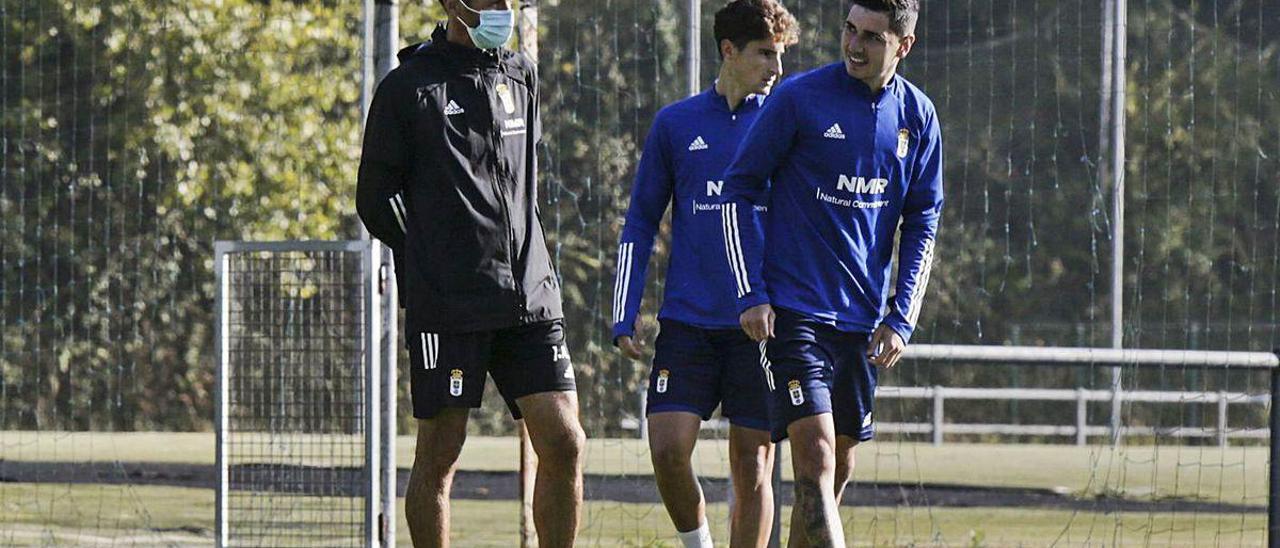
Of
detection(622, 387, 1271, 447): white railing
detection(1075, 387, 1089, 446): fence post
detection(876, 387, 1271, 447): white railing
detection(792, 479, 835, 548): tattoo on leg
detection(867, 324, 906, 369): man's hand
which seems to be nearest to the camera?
detection(792, 479, 835, 548): tattoo on leg

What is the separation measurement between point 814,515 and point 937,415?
1233 cm

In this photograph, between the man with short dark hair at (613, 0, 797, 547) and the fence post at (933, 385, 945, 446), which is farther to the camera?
the fence post at (933, 385, 945, 446)

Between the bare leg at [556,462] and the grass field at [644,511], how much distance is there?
2087 millimetres

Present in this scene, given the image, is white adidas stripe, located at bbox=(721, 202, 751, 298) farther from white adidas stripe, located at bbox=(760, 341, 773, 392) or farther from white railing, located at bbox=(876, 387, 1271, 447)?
white railing, located at bbox=(876, 387, 1271, 447)

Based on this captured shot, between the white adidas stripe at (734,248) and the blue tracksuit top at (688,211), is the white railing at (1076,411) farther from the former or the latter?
the white adidas stripe at (734,248)

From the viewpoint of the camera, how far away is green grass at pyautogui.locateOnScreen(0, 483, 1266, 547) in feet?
28.6

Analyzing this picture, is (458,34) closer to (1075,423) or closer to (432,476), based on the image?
(432,476)

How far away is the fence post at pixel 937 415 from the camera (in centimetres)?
1702

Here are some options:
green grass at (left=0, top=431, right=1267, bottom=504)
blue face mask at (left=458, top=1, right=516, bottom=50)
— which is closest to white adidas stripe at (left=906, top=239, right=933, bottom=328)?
blue face mask at (left=458, top=1, right=516, bottom=50)

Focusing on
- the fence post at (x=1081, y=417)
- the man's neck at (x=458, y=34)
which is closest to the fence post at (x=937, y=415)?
the fence post at (x=1081, y=417)

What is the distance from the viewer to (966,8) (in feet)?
26.9

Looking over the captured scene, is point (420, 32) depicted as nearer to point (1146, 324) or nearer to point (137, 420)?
point (137, 420)

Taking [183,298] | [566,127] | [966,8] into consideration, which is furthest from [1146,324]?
[183,298]

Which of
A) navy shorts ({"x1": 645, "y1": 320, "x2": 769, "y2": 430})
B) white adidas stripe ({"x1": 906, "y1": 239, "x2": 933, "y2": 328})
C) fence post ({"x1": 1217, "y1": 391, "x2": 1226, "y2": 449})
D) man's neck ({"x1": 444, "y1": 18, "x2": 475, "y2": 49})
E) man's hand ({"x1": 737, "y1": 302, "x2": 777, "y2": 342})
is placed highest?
man's neck ({"x1": 444, "y1": 18, "x2": 475, "y2": 49})
